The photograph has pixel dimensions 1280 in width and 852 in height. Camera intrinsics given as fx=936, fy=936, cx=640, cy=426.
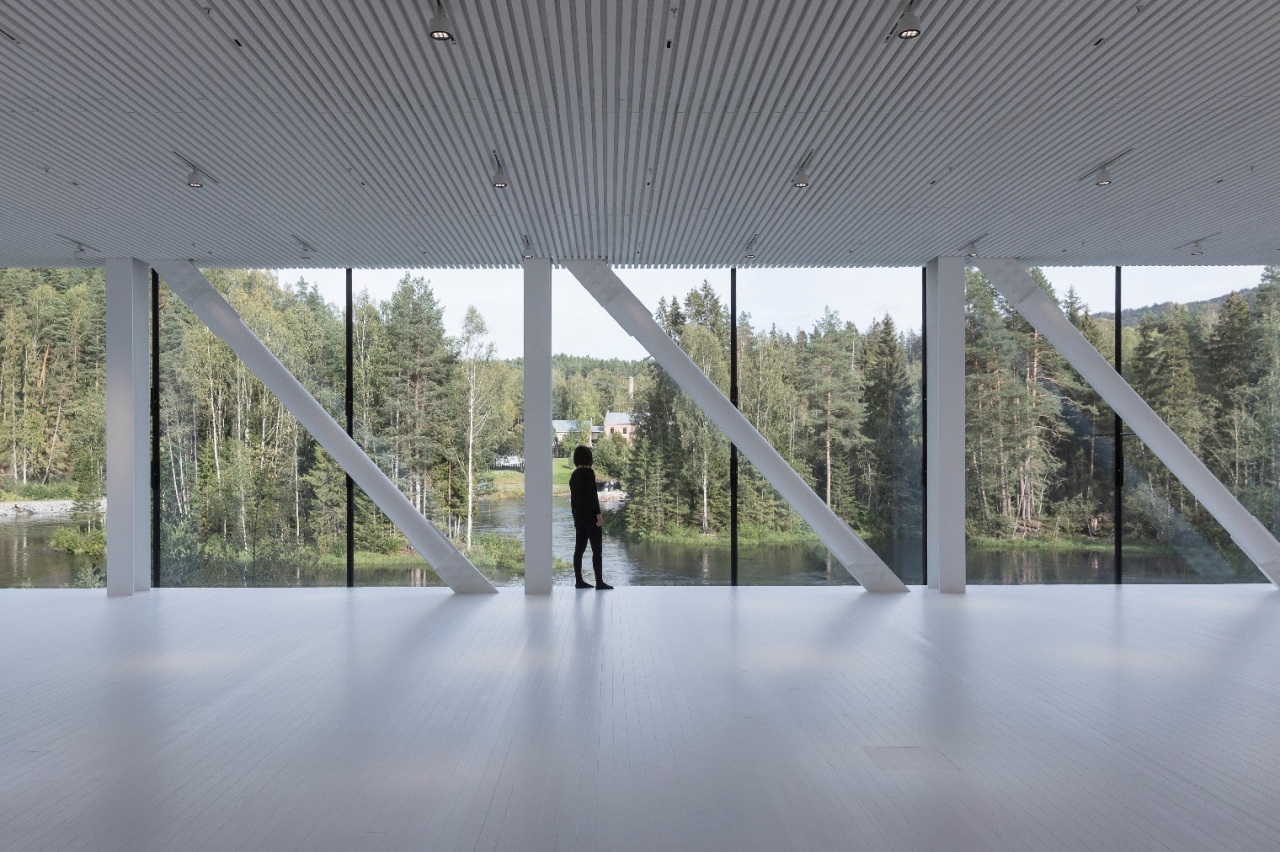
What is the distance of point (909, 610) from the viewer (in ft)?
32.0

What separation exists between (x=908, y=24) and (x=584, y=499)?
7.31 meters

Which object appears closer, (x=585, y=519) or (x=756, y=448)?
(x=756, y=448)

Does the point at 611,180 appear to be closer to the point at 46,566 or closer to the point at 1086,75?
the point at 1086,75

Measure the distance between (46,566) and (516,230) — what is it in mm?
7906

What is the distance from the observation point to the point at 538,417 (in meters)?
11.1

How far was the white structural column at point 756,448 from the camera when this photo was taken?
1115 centimetres

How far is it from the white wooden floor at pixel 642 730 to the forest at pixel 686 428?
2.61m

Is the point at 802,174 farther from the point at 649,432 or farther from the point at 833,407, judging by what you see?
the point at 649,432

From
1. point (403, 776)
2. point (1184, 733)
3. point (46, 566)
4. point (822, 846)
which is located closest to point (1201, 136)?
point (1184, 733)

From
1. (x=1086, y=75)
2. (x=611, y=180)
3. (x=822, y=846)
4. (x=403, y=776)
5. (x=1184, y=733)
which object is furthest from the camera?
(x=611, y=180)

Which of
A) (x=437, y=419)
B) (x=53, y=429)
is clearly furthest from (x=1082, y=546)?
(x=53, y=429)

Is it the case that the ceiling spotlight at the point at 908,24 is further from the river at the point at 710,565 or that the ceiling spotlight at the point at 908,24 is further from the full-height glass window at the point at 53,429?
the full-height glass window at the point at 53,429

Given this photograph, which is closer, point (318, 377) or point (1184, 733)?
point (1184, 733)

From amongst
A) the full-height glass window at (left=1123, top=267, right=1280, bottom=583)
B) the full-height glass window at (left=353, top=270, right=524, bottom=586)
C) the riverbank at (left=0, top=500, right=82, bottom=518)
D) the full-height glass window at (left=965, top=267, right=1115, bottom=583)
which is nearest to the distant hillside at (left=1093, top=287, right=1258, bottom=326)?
the full-height glass window at (left=1123, top=267, right=1280, bottom=583)
